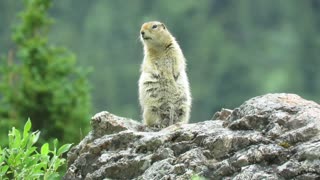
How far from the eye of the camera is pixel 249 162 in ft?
25.1

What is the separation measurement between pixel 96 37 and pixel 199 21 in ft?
50.5

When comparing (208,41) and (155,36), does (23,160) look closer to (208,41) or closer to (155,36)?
(155,36)

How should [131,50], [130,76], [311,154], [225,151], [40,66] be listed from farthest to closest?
[131,50], [130,76], [40,66], [225,151], [311,154]

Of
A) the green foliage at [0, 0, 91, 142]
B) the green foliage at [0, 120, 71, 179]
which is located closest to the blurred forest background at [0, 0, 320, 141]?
the green foliage at [0, 0, 91, 142]

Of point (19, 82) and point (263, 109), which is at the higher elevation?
point (19, 82)

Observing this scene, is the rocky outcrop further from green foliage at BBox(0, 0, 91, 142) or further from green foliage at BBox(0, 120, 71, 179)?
green foliage at BBox(0, 0, 91, 142)

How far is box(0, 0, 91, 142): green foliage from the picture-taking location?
21766 millimetres

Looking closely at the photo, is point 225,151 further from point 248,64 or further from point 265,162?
point 248,64

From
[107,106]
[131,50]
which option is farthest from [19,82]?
[131,50]

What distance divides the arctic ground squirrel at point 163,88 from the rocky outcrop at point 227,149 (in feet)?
9.98

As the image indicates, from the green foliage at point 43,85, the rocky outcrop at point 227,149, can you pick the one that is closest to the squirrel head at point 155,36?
the rocky outcrop at point 227,149

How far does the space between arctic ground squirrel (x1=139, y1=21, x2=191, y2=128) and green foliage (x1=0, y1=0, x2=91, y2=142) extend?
24.3 ft

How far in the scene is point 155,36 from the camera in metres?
13.9

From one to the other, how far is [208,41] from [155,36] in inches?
4924
